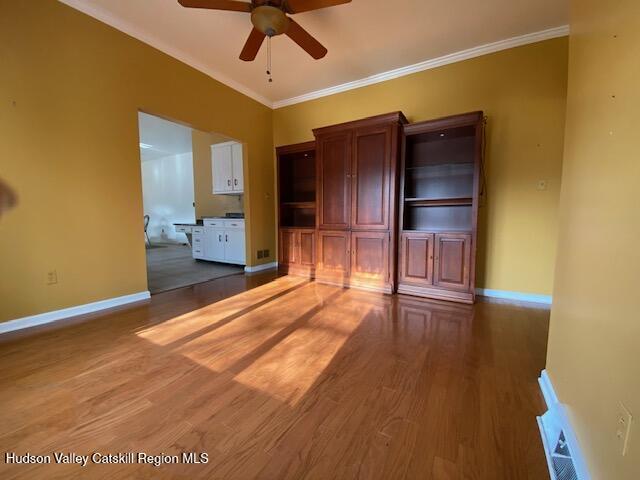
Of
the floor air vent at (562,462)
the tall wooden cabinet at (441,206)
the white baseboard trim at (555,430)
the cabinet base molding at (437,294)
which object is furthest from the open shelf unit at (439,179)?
the floor air vent at (562,462)

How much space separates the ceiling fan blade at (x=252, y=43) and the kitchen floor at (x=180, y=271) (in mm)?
2849

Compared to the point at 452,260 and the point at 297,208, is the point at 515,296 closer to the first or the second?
the point at 452,260

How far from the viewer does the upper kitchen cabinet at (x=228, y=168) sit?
459 cm

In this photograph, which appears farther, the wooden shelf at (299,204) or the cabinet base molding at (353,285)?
the wooden shelf at (299,204)

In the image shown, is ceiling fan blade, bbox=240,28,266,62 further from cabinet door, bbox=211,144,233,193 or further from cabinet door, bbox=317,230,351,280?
cabinet door, bbox=211,144,233,193

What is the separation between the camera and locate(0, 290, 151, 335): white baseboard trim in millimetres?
2131

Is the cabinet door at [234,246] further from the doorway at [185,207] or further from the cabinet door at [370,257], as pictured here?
the cabinet door at [370,257]

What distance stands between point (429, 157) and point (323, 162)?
4.50 ft

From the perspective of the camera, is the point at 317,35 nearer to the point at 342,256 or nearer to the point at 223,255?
the point at 342,256

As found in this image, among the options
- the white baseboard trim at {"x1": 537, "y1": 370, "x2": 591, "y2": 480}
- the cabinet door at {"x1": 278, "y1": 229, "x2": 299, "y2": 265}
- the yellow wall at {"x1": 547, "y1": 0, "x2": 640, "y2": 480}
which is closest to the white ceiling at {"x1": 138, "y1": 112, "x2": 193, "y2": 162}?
the cabinet door at {"x1": 278, "y1": 229, "x2": 299, "y2": 265}

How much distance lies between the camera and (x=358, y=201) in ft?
11.0

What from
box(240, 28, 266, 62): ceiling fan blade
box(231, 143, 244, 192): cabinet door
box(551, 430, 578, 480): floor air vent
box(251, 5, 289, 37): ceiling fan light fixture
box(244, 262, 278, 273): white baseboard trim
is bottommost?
box(551, 430, 578, 480): floor air vent

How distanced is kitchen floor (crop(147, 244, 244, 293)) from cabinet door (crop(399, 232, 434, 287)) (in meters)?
2.62

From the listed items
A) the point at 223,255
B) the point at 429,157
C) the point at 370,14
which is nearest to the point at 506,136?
the point at 429,157
